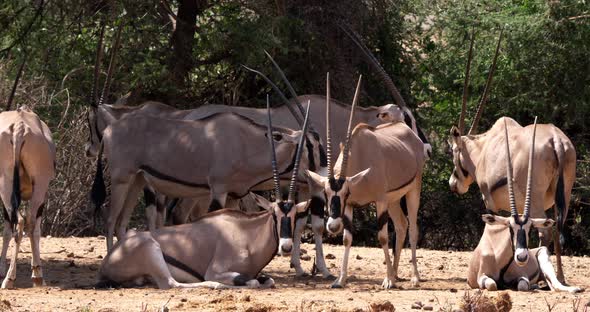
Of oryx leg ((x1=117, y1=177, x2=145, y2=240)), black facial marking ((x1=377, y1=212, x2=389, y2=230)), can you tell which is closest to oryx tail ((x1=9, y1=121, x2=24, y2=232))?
oryx leg ((x1=117, y1=177, x2=145, y2=240))

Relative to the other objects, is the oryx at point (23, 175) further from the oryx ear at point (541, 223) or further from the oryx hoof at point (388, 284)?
the oryx ear at point (541, 223)

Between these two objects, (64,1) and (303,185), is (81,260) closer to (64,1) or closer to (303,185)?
(303,185)

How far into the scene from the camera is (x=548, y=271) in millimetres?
8742

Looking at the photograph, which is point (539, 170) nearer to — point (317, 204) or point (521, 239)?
point (521, 239)

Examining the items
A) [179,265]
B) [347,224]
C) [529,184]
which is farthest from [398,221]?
[179,265]

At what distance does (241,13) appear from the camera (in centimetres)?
1503

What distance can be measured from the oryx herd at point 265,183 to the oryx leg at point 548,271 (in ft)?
0.04

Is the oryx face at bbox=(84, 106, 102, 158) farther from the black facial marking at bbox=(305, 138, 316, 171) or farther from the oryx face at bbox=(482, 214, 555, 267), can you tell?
the oryx face at bbox=(482, 214, 555, 267)

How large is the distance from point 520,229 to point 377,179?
4.45ft

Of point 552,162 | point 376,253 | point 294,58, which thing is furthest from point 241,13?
point 552,162

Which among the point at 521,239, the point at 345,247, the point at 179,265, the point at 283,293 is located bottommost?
the point at 283,293

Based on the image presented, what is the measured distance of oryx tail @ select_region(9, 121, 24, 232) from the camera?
28.3 feet

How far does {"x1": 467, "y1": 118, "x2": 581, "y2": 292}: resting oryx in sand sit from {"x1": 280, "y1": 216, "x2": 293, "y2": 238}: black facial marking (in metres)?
1.51

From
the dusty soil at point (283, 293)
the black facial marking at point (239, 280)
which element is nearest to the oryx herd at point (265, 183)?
the black facial marking at point (239, 280)
